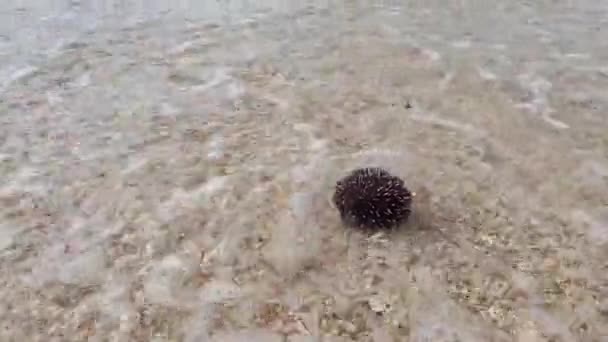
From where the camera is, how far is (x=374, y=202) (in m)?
2.38

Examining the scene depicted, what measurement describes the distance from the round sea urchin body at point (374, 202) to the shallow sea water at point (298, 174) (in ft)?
0.22

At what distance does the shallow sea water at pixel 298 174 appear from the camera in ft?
6.91

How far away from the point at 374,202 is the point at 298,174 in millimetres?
563

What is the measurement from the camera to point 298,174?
2844mm

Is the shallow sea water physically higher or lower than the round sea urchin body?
lower

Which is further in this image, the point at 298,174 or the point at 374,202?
the point at 298,174

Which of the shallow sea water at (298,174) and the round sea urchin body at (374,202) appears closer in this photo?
the shallow sea water at (298,174)

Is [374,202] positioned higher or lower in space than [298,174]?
higher

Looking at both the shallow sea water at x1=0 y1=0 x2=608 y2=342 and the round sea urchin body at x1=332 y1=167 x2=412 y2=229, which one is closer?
the shallow sea water at x1=0 y1=0 x2=608 y2=342

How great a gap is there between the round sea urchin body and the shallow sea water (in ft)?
0.22

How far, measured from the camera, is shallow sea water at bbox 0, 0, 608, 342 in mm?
2105

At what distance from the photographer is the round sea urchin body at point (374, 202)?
2.39 m

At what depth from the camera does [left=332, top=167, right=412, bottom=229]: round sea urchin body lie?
2391mm

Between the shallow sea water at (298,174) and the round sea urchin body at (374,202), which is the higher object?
the round sea urchin body at (374,202)
